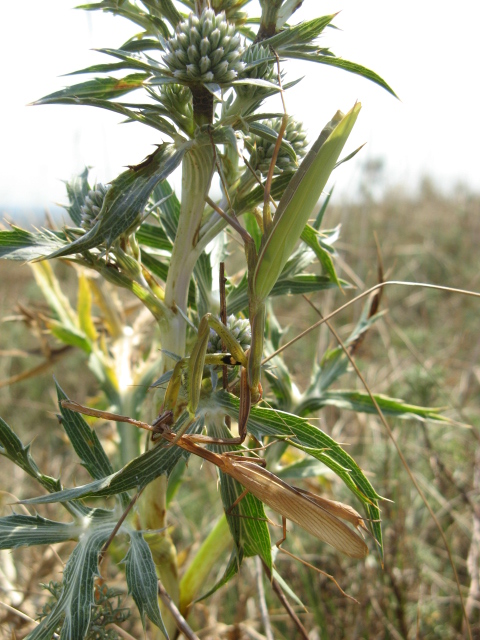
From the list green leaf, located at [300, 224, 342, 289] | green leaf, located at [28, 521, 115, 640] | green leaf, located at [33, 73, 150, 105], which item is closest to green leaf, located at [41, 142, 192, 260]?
green leaf, located at [33, 73, 150, 105]

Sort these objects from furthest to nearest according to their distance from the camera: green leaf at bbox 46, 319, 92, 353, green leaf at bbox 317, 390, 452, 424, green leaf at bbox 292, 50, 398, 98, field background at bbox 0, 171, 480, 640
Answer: field background at bbox 0, 171, 480, 640, green leaf at bbox 46, 319, 92, 353, green leaf at bbox 317, 390, 452, 424, green leaf at bbox 292, 50, 398, 98

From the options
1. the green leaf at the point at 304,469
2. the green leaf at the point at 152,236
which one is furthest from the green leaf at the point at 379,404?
the green leaf at the point at 152,236

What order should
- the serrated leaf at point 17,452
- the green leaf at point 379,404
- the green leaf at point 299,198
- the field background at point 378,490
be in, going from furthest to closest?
the field background at point 378,490 → the green leaf at point 379,404 → the serrated leaf at point 17,452 → the green leaf at point 299,198

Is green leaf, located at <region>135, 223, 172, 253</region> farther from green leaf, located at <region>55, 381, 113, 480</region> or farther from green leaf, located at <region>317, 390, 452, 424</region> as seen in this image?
green leaf, located at <region>317, 390, 452, 424</region>

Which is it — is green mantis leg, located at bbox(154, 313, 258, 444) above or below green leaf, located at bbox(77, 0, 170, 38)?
below

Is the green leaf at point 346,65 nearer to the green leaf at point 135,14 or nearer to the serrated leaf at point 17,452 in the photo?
the green leaf at point 135,14

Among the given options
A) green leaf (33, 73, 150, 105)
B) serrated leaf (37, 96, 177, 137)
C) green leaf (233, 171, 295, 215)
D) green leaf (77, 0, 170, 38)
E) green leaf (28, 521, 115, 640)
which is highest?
green leaf (77, 0, 170, 38)

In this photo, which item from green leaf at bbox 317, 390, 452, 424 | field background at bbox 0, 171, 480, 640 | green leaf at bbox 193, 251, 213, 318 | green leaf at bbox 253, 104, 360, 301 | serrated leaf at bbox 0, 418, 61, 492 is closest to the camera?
green leaf at bbox 253, 104, 360, 301

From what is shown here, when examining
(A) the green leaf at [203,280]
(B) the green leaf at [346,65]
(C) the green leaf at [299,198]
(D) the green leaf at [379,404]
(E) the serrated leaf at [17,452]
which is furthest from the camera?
(D) the green leaf at [379,404]
